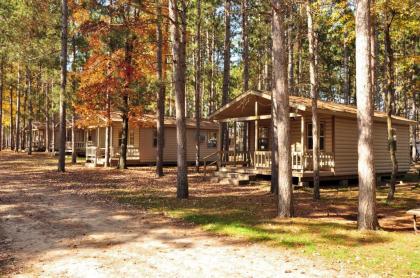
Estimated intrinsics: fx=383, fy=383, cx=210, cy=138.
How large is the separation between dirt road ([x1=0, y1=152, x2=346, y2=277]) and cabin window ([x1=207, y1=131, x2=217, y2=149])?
70.9 ft

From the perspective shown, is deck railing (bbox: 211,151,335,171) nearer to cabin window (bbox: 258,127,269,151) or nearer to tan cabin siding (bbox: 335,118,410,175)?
tan cabin siding (bbox: 335,118,410,175)

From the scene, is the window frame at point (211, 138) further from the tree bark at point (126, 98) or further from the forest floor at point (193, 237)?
the forest floor at point (193, 237)

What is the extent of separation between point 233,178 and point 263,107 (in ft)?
15.8

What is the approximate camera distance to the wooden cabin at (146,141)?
1155 inches

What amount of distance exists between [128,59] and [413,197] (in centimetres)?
1830

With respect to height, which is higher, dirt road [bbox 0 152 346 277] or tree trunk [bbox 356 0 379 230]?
tree trunk [bbox 356 0 379 230]

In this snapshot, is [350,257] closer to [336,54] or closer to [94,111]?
[94,111]

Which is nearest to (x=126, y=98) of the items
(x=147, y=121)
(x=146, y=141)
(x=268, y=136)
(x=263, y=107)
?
(x=147, y=121)

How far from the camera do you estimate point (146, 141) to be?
30.0 m

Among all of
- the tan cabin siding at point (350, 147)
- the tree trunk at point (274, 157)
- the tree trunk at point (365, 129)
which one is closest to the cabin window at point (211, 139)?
the tan cabin siding at point (350, 147)

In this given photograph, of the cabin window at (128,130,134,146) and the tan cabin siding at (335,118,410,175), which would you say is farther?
the cabin window at (128,130,134,146)

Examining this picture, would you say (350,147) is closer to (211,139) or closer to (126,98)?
(126,98)

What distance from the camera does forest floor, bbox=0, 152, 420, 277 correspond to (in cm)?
662

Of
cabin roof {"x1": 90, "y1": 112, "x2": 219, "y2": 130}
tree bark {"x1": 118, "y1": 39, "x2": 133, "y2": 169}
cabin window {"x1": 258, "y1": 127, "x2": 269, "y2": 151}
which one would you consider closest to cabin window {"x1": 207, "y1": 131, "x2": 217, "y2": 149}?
cabin roof {"x1": 90, "y1": 112, "x2": 219, "y2": 130}
